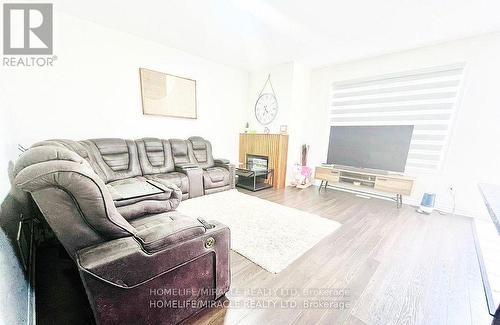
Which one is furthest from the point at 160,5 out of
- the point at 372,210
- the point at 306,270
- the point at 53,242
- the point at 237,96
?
the point at 372,210

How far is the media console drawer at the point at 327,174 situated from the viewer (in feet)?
12.1

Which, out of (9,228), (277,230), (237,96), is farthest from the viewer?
(237,96)

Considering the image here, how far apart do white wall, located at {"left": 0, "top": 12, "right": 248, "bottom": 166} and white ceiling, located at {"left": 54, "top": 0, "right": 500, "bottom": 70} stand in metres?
0.23

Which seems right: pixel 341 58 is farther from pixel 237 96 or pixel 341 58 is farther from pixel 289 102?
pixel 237 96

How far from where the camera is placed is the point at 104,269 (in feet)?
2.66

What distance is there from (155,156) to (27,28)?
6.70 feet

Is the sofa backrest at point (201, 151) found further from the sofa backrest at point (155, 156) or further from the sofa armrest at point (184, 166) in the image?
the sofa backrest at point (155, 156)

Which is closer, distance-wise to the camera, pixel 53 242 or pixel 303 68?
pixel 53 242

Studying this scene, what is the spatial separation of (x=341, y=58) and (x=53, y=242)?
4957 mm

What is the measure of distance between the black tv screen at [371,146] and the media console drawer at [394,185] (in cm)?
20

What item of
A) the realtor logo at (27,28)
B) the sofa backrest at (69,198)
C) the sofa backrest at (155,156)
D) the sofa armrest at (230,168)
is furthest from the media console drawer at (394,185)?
the realtor logo at (27,28)

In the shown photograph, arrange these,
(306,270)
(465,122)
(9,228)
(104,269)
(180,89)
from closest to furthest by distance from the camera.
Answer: (104,269), (9,228), (306,270), (465,122), (180,89)

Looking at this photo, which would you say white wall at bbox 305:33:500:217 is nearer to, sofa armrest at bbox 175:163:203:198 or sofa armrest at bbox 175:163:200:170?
sofa armrest at bbox 175:163:203:198

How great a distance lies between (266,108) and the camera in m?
4.46
